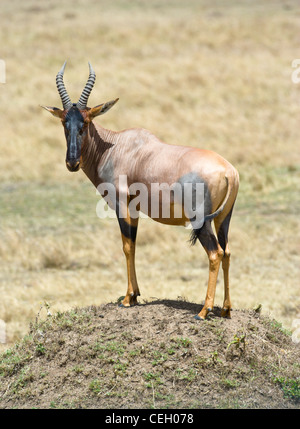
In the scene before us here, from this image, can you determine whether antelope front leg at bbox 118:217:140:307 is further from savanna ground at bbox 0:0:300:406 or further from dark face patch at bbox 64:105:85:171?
savanna ground at bbox 0:0:300:406

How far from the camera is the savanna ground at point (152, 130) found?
15.6 metres

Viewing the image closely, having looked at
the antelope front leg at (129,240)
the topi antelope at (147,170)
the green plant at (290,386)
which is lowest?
the green plant at (290,386)

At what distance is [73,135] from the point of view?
884cm

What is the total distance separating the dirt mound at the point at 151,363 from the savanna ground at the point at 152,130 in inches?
94.7

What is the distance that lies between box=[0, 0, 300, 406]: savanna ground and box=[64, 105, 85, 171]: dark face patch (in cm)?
457

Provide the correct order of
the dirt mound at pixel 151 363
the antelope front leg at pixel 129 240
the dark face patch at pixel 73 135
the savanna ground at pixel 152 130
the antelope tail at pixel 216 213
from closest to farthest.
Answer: the dirt mound at pixel 151 363
the antelope tail at pixel 216 213
the dark face patch at pixel 73 135
the antelope front leg at pixel 129 240
the savanna ground at pixel 152 130

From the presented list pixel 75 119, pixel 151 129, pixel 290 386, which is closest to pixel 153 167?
pixel 75 119

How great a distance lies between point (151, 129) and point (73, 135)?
21.0 metres

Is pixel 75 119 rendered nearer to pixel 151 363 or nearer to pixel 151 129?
pixel 151 363

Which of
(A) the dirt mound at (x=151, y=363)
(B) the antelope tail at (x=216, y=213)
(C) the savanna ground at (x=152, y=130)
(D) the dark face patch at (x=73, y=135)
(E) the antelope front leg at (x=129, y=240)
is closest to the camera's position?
(A) the dirt mound at (x=151, y=363)

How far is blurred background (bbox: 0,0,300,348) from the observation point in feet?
51.5

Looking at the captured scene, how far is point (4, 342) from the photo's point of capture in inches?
480

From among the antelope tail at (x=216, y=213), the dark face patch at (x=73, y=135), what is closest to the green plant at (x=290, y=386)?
the antelope tail at (x=216, y=213)

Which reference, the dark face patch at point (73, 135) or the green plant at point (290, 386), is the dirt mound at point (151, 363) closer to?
the green plant at point (290, 386)
